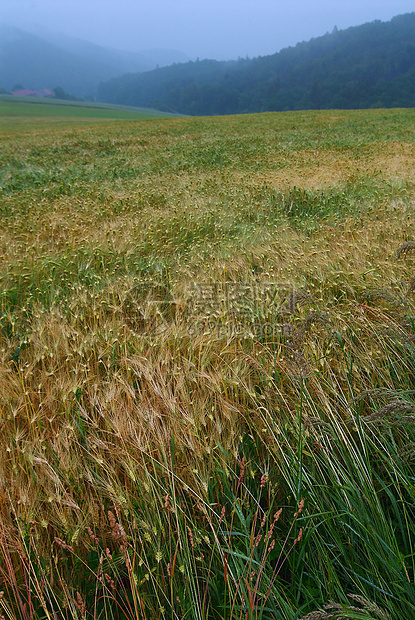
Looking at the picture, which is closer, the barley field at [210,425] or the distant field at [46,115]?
the barley field at [210,425]

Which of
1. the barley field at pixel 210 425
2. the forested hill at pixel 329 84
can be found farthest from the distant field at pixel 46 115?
the forested hill at pixel 329 84

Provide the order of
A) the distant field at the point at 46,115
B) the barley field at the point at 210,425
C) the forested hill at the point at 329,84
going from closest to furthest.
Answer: the barley field at the point at 210,425 < the distant field at the point at 46,115 < the forested hill at the point at 329,84

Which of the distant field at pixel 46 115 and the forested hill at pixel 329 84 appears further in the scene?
the forested hill at pixel 329 84

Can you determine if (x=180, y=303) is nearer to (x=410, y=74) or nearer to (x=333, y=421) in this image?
(x=333, y=421)

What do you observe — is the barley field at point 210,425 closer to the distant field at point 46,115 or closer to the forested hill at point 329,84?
the distant field at point 46,115

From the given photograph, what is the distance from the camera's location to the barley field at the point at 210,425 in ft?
4.82

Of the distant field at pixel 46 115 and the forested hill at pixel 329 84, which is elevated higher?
the forested hill at pixel 329 84

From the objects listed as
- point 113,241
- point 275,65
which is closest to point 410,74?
point 275,65

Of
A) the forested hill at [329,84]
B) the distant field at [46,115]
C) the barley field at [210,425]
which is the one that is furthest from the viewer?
the forested hill at [329,84]

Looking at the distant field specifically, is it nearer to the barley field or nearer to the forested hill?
the barley field

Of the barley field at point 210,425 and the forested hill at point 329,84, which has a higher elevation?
the forested hill at point 329,84

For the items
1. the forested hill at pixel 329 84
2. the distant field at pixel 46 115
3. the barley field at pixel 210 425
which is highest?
the forested hill at pixel 329 84

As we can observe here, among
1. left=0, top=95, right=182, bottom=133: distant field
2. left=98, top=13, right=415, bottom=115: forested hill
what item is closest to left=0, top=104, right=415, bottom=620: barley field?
left=0, top=95, right=182, bottom=133: distant field

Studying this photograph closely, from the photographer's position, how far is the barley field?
4.82ft
